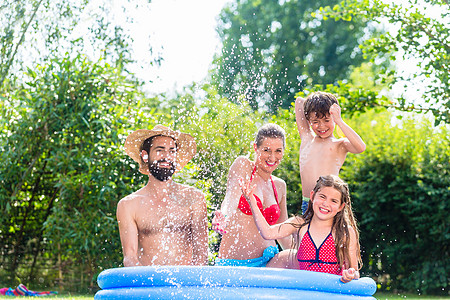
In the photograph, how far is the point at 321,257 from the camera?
360cm

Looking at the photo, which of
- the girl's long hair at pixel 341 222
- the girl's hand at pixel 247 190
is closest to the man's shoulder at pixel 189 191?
the girl's hand at pixel 247 190

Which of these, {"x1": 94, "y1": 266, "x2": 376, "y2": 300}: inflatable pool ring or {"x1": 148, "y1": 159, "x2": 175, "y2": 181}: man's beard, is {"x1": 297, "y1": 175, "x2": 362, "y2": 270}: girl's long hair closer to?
{"x1": 94, "y1": 266, "x2": 376, "y2": 300}: inflatable pool ring

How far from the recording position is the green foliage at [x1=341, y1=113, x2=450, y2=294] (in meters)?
8.73

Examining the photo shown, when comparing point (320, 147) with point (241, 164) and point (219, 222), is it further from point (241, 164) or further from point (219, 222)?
point (219, 222)

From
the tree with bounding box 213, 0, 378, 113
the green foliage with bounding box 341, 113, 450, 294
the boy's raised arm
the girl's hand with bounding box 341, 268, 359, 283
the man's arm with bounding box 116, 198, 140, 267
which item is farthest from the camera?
the tree with bounding box 213, 0, 378, 113

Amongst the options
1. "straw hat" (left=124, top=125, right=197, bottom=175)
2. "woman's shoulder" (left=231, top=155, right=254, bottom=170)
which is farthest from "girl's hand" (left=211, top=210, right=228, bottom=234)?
"straw hat" (left=124, top=125, right=197, bottom=175)

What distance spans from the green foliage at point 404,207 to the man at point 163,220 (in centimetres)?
550

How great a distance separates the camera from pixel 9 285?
332 inches

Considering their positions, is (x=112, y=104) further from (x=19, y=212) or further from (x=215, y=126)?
(x=19, y=212)

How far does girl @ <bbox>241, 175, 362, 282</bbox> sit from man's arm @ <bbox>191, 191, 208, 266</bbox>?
415 mm

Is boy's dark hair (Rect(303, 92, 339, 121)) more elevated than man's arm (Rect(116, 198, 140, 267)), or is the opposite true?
boy's dark hair (Rect(303, 92, 339, 121))

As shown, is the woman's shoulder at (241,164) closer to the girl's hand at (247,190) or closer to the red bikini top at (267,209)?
the red bikini top at (267,209)

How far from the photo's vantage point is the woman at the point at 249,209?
12.7 ft

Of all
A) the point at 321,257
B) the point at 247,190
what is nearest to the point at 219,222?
the point at 247,190
